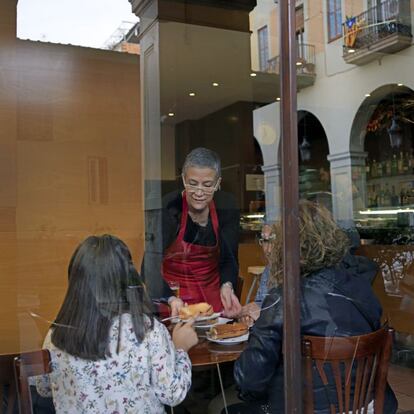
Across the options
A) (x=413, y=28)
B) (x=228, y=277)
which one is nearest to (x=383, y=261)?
(x=228, y=277)

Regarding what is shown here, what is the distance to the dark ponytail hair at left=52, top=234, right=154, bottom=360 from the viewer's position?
131 centimetres

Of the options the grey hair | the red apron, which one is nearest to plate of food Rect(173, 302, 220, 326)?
the red apron

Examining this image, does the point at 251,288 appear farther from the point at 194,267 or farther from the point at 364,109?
the point at 364,109

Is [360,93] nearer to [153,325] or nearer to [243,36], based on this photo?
[243,36]

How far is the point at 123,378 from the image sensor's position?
4.32ft

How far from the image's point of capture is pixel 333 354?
4.40 feet

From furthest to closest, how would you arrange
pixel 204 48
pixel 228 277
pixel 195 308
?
pixel 204 48, pixel 228 277, pixel 195 308

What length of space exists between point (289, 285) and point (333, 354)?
25 centimetres

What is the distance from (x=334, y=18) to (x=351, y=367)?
9.10 ft

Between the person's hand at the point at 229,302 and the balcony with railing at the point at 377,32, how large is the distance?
214cm

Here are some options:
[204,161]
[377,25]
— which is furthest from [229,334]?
[377,25]

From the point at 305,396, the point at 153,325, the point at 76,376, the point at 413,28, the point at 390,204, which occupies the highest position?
the point at 413,28

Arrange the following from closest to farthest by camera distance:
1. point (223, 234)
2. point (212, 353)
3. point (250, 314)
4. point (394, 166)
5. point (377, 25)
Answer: point (212, 353), point (250, 314), point (223, 234), point (377, 25), point (394, 166)

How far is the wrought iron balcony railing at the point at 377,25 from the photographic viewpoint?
3695 mm
